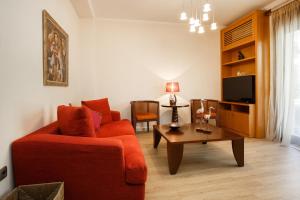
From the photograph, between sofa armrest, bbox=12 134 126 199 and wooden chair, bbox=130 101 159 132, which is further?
wooden chair, bbox=130 101 159 132

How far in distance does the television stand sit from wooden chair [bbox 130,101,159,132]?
161 centimetres

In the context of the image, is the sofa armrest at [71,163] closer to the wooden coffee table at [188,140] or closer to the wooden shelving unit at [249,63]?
the wooden coffee table at [188,140]

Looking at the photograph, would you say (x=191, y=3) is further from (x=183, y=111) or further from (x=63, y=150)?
(x=63, y=150)

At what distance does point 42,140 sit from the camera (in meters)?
1.47

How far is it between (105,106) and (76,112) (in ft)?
5.08

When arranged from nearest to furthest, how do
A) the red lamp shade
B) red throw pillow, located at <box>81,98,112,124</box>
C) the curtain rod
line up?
red throw pillow, located at <box>81,98,112,124</box>, the curtain rod, the red lamp shade

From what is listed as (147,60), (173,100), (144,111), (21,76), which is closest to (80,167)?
(21,76)

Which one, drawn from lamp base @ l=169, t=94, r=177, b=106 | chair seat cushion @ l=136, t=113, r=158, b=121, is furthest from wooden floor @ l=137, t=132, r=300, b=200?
lamp base @ l=169, t=94, r=177, b=106

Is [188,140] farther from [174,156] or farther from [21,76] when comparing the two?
[21,76]

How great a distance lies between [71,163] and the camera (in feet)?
4.84

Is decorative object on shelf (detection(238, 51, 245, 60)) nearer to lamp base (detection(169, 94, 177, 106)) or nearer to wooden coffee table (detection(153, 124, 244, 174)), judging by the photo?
lamp base (detection(169, 94, 177, 106))

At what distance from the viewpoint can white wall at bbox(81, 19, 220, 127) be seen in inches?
172

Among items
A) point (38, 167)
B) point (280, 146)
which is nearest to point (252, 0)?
point (280, 146)

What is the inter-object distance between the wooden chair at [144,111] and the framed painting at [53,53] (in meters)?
1.66
